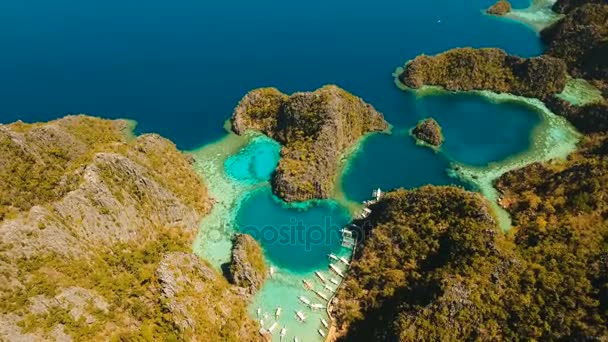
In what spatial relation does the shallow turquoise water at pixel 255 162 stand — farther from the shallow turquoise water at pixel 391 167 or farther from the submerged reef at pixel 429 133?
the submerged reef at pixel 429 133

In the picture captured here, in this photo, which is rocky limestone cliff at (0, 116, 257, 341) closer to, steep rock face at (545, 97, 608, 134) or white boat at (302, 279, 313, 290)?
white boat at (302, 279, 313, 290)

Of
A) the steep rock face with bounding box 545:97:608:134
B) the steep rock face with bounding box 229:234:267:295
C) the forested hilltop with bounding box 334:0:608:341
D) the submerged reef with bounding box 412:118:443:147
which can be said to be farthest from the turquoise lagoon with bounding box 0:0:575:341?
the forested hilltop with bounding box 334:0:608:341

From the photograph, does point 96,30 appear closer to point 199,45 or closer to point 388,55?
point 199,45

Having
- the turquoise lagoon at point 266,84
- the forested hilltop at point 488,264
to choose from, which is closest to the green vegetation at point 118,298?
the turquoise lagoon at point 266,84

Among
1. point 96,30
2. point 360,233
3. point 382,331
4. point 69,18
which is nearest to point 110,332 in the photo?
point 382,331

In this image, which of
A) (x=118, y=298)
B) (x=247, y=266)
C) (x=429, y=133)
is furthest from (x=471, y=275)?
(x=118, y=298)

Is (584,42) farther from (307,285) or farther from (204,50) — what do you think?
(204,50)
